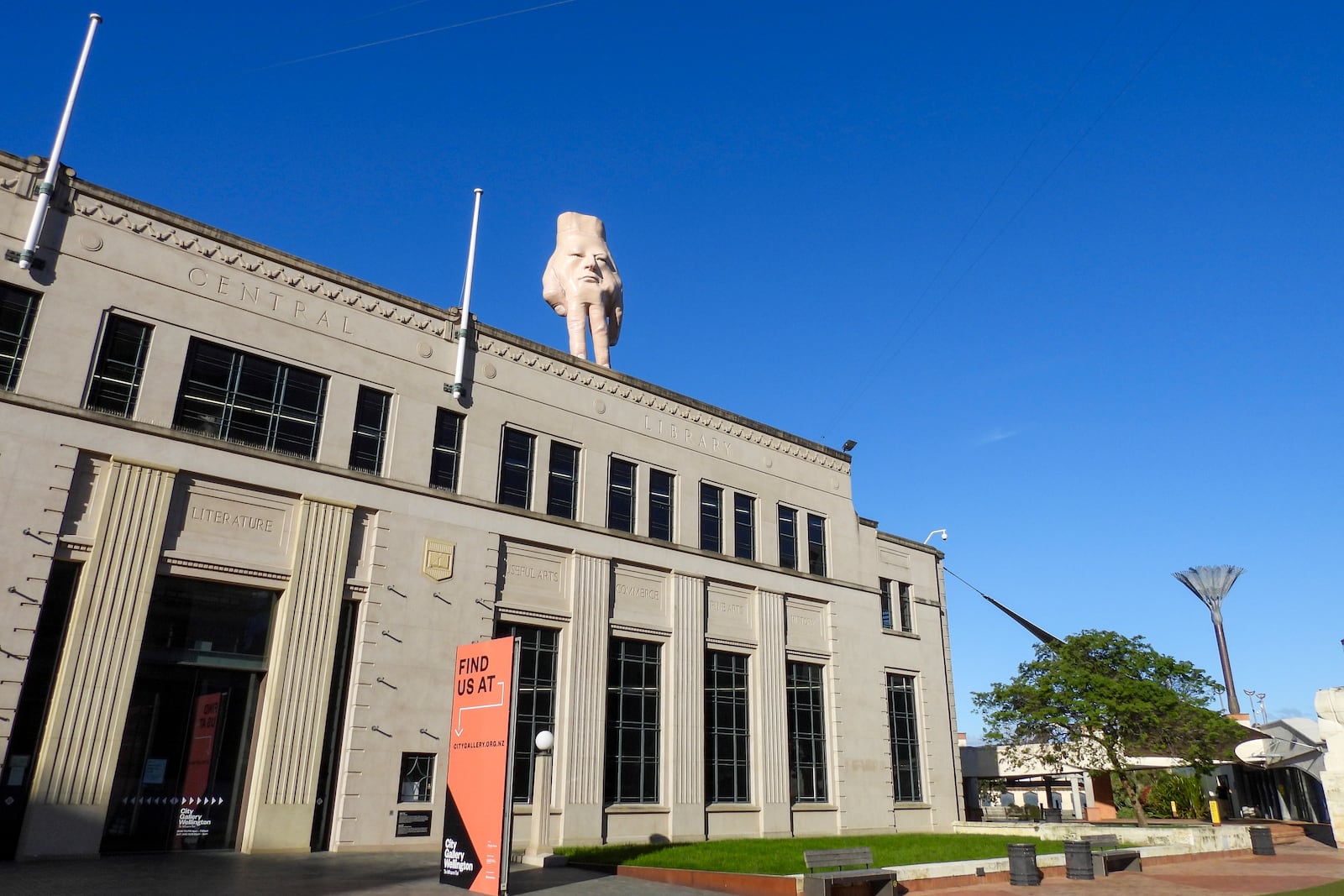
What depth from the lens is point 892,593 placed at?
39.5 metres

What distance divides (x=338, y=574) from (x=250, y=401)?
4887 millimetres

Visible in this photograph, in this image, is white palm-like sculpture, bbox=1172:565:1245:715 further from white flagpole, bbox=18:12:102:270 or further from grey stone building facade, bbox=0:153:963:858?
white flagpole, bbox=18:12:102:270

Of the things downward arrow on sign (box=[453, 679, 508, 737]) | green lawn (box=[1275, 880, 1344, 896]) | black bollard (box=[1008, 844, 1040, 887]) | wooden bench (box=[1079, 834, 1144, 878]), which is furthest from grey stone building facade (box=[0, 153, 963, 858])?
green lawn (box=[1275, 880, 1344, 896])

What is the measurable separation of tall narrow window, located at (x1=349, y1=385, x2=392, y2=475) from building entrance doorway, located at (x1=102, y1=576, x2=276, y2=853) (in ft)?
15.1

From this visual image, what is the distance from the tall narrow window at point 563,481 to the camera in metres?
29.0

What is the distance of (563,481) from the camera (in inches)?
1160

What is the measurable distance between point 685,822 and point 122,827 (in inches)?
612

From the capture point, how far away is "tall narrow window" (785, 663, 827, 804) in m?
32.8

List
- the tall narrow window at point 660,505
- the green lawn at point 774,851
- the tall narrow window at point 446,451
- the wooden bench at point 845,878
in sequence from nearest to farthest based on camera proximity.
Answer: the wooden bench at point 845,878 < the green lawn at point 774,851 < the tall narrow window at point 446,451 < the tall narrow window at point 660,505

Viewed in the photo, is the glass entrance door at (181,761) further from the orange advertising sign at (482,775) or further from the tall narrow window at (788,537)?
the tall narrow window at (788,537)

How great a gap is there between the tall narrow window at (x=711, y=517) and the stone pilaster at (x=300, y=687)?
524 inches

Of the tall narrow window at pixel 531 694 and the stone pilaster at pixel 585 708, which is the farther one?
the stone pilaster at pixel 585 708

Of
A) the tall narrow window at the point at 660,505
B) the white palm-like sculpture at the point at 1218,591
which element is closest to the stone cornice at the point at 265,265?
the tall narrow window at the point at 660,505

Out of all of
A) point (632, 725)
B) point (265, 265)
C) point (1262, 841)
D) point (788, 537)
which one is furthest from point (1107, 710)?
point (265, 265)
